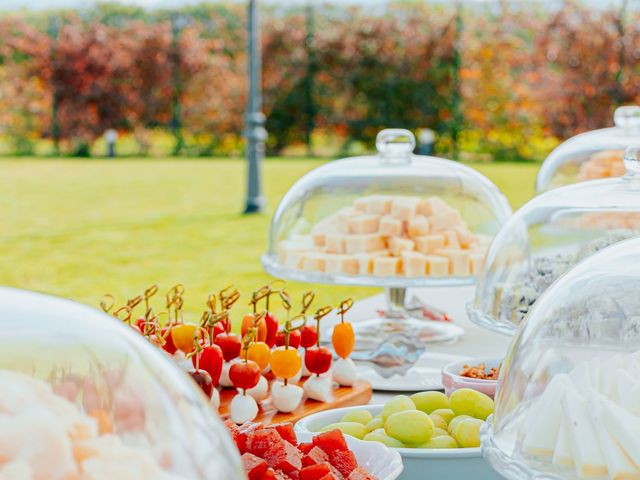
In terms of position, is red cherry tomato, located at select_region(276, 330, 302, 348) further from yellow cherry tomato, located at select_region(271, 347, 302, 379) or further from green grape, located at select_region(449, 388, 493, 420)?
green grape, located at select_region(449, 388, 493, 420)

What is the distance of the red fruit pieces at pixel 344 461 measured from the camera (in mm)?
1472

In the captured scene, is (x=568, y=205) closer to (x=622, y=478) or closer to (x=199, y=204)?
(x=622, y=478)

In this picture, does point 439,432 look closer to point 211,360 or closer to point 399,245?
point 211,360

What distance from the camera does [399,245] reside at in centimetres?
286

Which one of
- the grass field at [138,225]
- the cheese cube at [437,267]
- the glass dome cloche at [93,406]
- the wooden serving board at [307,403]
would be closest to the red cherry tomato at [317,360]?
the wooden serving board at [307,403]

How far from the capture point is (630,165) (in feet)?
6.87

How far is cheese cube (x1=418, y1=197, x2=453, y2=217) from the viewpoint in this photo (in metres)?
2.97

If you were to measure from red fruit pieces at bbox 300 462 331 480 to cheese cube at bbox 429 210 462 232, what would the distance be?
1576 millimetres

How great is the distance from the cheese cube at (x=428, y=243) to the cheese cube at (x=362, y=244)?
0.09 m

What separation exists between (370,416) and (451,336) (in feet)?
3.58

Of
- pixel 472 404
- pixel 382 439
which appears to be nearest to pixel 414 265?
pixel 472 404

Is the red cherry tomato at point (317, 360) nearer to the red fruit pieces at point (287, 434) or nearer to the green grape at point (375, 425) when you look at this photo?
the green grape at point (375, 425)

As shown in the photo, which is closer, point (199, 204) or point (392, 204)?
point (392, 204)

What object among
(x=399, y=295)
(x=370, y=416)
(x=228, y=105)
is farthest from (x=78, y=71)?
(x=370, y=416)
